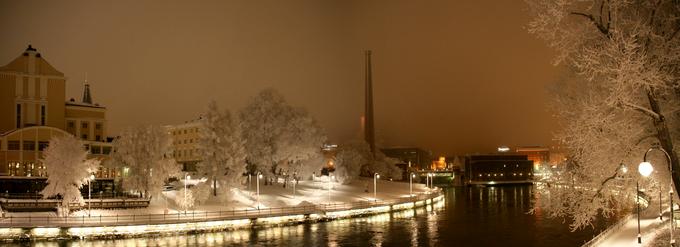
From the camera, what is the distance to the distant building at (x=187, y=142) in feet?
420

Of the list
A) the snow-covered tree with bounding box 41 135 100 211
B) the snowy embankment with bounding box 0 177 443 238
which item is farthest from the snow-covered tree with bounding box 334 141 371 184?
the snow-covered tree with bounding box 41 135 100 211

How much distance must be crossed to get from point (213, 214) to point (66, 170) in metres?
14.4

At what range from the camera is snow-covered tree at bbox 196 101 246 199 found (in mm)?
68750

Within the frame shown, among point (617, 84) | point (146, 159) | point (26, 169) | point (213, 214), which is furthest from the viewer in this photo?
point (26, 169)


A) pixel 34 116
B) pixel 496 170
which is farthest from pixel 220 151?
pixel 496 170

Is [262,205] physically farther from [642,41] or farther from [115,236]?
[642,41]

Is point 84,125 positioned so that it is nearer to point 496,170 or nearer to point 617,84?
point 617,84

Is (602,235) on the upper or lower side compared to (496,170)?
lower

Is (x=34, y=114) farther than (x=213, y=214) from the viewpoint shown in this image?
Yes

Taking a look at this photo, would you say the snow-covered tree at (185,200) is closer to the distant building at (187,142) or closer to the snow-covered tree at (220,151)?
the snow-covered tree at (220,151)

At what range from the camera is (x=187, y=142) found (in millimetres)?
132500

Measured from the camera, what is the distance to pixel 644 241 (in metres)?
31.9

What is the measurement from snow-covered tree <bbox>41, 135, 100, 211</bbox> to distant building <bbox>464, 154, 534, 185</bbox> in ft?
413

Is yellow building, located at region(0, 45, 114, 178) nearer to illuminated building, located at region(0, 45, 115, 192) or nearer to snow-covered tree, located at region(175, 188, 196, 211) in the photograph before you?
illuminated building, located at region(0, 45, 115, 192)
